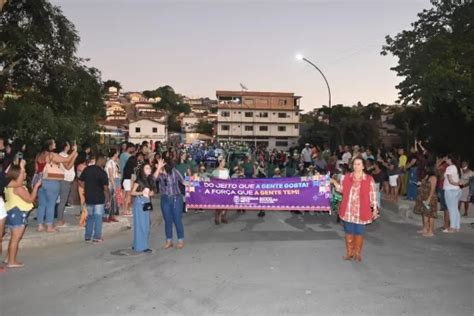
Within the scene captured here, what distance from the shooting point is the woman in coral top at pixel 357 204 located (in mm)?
8234

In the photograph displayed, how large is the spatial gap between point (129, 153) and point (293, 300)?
29.0 ft

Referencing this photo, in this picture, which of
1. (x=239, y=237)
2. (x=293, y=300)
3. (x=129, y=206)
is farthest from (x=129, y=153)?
(x=293, y=300)

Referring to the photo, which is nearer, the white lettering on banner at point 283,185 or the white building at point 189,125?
the white lettering on banner at point 283,185

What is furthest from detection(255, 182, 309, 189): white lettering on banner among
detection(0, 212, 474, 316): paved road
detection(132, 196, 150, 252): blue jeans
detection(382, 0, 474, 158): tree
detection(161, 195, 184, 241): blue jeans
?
→ detection(382, 0, 474, 158): tree

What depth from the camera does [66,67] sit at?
26062 millimetres

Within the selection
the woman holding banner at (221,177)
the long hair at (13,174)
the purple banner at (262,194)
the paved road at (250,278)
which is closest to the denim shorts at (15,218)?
the long hair at (13,174)

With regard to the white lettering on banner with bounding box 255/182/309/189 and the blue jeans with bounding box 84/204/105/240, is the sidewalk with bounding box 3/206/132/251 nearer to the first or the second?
the blue jeans with bounding box 84/204/105/240

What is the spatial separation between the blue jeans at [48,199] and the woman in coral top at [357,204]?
19.2 feet

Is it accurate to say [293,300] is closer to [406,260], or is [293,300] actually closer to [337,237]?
[406,260]

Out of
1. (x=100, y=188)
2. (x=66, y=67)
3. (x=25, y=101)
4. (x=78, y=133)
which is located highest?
(x=66, y=67)

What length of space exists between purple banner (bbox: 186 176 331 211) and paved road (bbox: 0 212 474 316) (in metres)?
1.28

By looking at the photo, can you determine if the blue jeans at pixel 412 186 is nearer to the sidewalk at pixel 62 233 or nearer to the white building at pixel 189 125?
the sidewalk at pixel 62 233

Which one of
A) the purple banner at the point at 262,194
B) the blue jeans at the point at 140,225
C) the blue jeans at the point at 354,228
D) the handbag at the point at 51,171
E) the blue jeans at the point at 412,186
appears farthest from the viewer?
the blue jeans at the point at 412,186

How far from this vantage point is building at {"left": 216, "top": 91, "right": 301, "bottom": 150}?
9612cm
